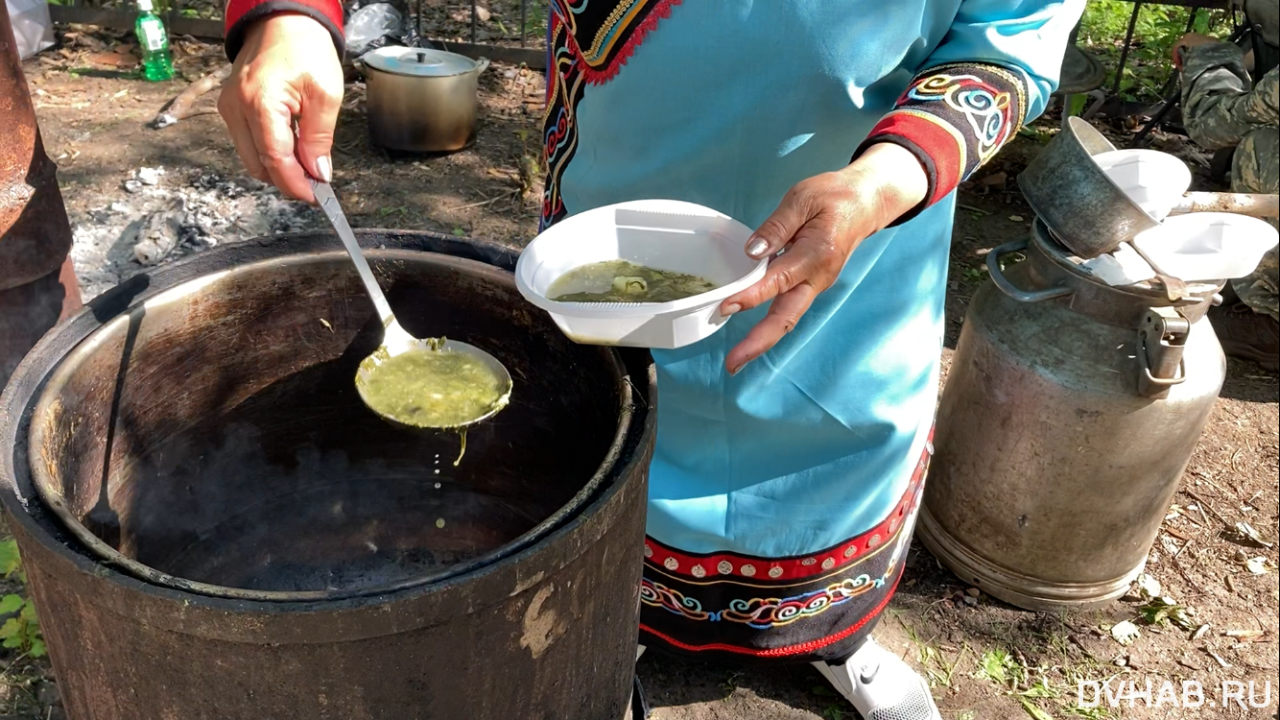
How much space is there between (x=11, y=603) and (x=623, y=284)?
2063 mm

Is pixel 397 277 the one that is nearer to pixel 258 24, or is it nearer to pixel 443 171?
pixel 258 24

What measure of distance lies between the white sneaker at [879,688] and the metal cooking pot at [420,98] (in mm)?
3255

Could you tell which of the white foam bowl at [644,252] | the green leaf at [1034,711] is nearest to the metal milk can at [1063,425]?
the green leaf at [1034,711]

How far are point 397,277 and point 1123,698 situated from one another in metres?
2.28

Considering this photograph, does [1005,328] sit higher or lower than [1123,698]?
higher

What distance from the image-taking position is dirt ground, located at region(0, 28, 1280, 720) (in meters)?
2.76

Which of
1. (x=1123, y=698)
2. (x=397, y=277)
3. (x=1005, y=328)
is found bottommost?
(x=1123, y=698)

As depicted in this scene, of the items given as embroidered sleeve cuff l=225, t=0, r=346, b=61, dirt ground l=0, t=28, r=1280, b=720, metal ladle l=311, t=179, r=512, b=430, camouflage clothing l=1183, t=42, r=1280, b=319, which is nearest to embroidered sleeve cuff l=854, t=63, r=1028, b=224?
metal ladle l=311, t=179, r=512, b=430

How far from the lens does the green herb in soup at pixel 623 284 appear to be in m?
1.49

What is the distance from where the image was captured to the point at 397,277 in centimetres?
180

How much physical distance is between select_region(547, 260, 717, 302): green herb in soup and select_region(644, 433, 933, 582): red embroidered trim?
804 millimetres

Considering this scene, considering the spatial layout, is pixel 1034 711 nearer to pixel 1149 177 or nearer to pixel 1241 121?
pixel 1149 177

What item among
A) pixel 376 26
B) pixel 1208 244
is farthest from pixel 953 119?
pixel 376 26

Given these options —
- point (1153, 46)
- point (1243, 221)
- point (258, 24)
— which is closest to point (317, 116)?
point (258, 24)
